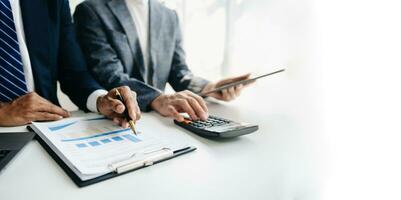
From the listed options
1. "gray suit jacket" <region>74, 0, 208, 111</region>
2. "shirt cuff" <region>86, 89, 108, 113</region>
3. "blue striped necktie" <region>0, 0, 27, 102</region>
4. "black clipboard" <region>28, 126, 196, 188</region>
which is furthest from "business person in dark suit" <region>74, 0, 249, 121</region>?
"black clipboard" <region>28, 126, 196, 188</region>

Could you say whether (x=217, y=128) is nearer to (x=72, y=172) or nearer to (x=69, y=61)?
(x=72, y=172)

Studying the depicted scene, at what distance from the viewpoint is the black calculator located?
0.62m

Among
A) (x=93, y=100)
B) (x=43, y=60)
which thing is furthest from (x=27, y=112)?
(x=43, y=60)

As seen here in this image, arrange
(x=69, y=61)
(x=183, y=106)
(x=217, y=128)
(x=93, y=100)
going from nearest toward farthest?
(x=217, y=128) → (x=183, y=106) → (x=93, y=100) → (x=69, y=61)

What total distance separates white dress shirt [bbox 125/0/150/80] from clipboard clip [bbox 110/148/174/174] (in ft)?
2.22

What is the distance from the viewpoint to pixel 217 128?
0.65 m

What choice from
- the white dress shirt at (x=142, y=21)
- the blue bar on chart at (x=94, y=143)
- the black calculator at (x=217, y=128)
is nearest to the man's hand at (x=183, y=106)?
the black calculator at (x=217, y=128)

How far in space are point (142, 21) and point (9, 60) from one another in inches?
19.2

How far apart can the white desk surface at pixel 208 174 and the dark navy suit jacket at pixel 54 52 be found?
0.99ft

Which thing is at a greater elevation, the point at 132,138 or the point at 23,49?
the point at 23,49

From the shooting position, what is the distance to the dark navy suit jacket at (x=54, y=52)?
90 centimetres

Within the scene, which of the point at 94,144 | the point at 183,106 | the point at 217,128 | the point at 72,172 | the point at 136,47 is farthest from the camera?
the point at 136,47

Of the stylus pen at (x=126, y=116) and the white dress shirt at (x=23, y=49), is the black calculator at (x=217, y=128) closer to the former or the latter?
the stylus pen at (x=126, y=116)

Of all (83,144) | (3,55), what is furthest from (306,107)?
(3,55)
